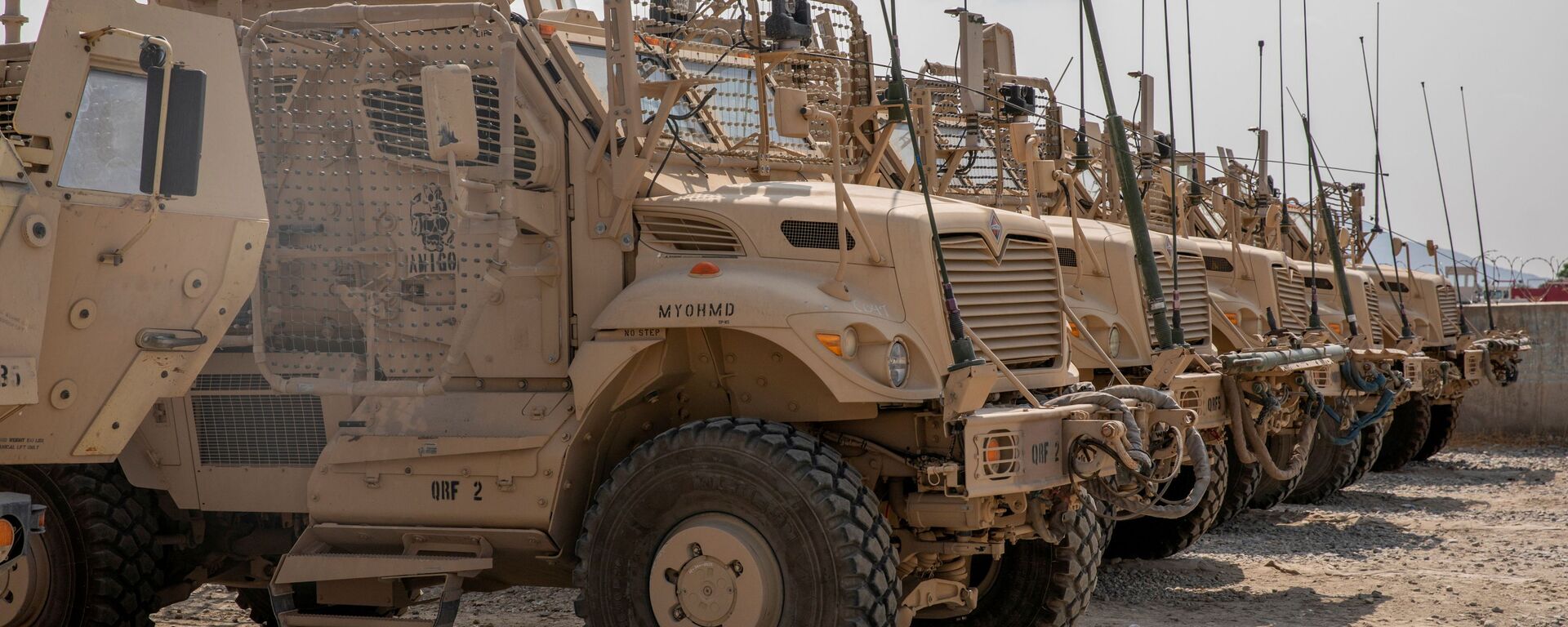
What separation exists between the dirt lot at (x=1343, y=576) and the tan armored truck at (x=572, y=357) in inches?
70.4

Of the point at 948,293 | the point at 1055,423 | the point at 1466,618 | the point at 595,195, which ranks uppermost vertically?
the point at 595,195

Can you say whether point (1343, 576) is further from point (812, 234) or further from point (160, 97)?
point (160, 97)

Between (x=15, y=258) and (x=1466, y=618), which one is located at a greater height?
(x=15, y=258)

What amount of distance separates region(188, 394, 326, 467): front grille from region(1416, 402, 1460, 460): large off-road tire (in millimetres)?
12857

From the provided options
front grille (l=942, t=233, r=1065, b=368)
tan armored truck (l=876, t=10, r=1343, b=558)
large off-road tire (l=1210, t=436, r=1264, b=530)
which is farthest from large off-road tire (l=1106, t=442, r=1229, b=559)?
front grille (l=942, t=233, r=1065, b=368)

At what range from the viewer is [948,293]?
5.92 m

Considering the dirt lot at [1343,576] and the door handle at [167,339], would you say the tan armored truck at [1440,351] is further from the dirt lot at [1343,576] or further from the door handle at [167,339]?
the door handle at [167,339]

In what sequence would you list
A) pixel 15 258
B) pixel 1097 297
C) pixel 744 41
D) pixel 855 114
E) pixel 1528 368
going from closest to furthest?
pixel 15 258, pixel 744 41, pixel 855 114, pixel 1097 297, pixel 1528 368

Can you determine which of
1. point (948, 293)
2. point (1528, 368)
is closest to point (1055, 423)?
point (948, 293)

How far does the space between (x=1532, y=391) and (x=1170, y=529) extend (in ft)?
34.8

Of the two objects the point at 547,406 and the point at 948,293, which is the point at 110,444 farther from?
the point at 948,293

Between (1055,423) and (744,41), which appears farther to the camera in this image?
(744,41)

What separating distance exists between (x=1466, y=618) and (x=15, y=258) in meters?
6.96

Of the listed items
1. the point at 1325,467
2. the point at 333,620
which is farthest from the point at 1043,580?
the point at 1325,467
